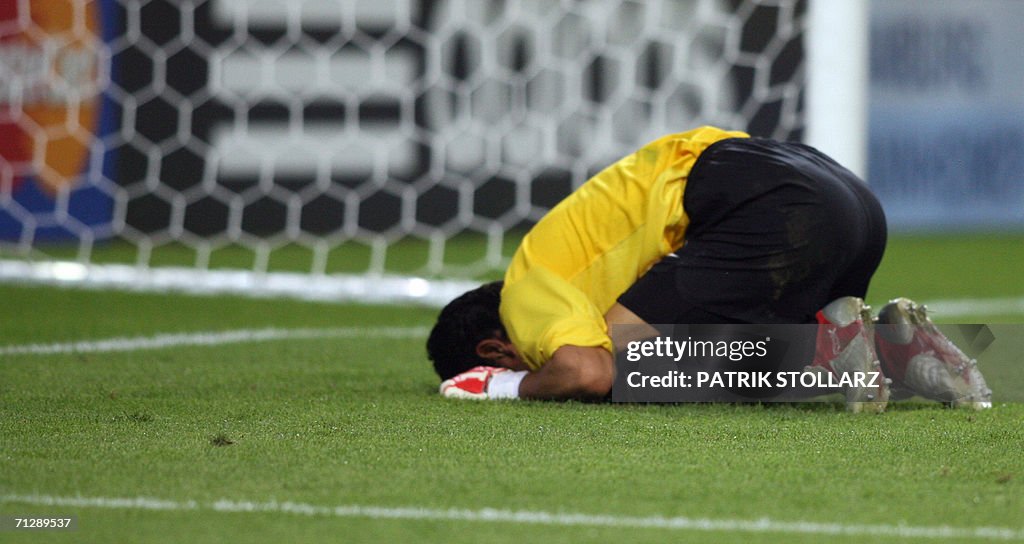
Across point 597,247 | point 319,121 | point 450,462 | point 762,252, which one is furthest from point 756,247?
point 319,121

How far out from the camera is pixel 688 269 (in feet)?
10.5

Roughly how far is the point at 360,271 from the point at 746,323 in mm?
3852

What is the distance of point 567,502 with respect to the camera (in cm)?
224

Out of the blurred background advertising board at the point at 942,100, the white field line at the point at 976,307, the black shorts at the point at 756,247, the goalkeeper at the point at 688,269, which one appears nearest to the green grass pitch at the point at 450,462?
the goalkeeper at the point at 688,269

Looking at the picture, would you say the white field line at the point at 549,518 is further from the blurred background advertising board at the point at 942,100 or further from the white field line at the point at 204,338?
the blurred background advertising board at the point at 942,100

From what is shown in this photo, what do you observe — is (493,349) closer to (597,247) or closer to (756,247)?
(597,247)

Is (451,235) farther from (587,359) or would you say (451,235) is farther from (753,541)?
(753,541)

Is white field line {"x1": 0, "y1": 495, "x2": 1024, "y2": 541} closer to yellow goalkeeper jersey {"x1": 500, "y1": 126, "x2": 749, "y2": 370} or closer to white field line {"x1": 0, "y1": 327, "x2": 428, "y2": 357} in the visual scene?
yellow goalkeeper jersey {"x1": 500, "y1": 126, "x2": 749, "y2": 370}

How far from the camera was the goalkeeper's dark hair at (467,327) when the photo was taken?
336 centimetres

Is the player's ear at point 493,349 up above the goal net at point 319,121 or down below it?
above

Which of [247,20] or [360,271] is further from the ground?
[247,20]

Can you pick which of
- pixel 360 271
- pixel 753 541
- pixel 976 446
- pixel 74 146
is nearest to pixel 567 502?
pixel 753 541

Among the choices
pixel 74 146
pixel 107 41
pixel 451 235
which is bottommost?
pixel 451 235

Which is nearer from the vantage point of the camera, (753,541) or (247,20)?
(753,541)
